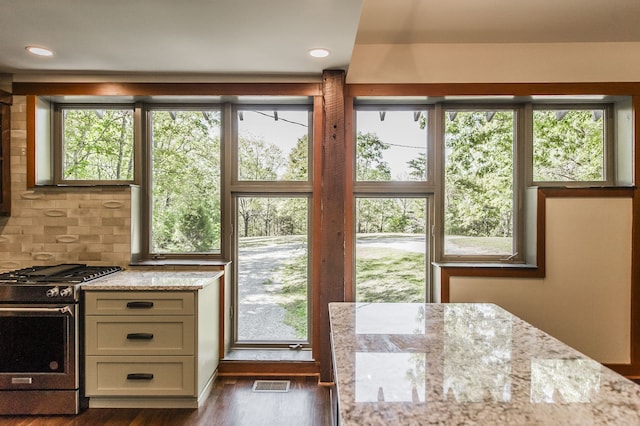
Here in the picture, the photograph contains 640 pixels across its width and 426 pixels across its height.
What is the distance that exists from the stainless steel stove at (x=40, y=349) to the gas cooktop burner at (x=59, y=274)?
0.09 feet

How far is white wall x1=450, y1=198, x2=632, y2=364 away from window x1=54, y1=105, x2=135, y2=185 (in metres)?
3.18

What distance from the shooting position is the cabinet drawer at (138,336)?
2520 mm

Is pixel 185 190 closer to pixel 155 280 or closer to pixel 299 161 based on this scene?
pixel 155 280

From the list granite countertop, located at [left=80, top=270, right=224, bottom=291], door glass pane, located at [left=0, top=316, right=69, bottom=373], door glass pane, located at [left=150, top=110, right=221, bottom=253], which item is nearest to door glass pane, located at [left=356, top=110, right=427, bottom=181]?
door glass pane, located at [left=150, top=110, right=221, bottom=253]

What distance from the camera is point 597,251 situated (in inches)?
119

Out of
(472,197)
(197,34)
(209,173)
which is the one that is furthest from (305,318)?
(197,34)

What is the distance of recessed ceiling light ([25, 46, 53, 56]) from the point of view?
2.56 meters

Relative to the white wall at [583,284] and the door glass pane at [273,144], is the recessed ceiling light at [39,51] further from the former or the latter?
the white wall at [583,284]

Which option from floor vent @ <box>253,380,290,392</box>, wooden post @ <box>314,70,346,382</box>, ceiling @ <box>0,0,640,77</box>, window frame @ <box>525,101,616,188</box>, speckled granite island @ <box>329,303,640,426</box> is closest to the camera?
speckled granite island @ <box>329,303,640,426</box>

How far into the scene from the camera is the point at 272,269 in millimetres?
3334

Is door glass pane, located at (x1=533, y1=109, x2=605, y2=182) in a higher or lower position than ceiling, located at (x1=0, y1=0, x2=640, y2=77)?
lower

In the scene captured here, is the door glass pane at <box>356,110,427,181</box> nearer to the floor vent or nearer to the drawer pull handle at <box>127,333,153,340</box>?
the floor vent

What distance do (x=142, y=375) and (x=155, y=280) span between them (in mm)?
617

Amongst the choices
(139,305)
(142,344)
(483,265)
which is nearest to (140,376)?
(142,344)
